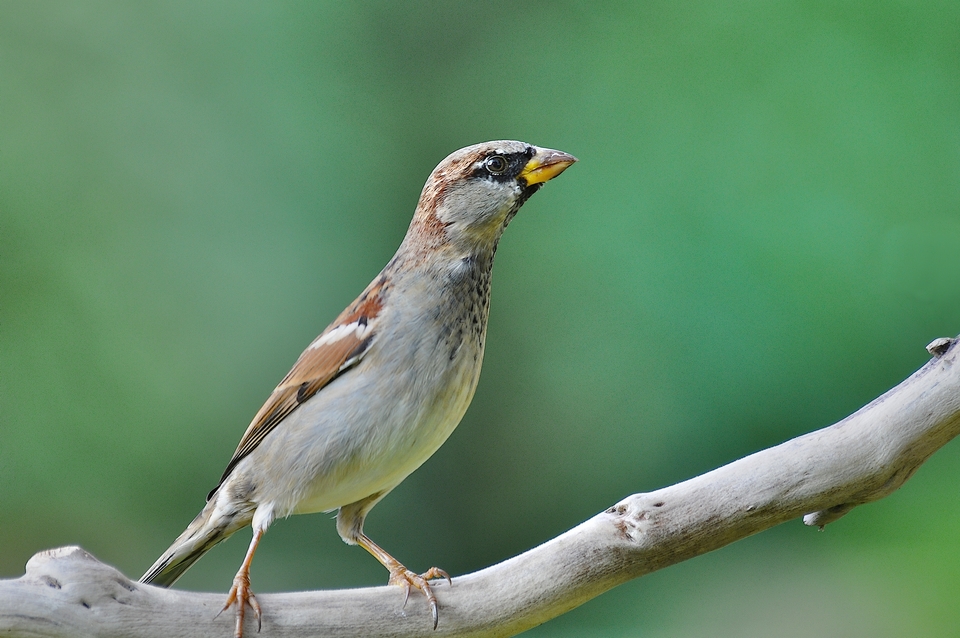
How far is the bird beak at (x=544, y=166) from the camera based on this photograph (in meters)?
1.65

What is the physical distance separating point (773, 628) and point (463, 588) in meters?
1.45

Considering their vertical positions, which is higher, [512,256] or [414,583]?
[512,256]

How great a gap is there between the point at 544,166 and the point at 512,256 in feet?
4.04

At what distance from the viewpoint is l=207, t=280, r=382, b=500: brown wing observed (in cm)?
167

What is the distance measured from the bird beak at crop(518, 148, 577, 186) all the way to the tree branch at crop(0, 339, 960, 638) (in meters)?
0.63

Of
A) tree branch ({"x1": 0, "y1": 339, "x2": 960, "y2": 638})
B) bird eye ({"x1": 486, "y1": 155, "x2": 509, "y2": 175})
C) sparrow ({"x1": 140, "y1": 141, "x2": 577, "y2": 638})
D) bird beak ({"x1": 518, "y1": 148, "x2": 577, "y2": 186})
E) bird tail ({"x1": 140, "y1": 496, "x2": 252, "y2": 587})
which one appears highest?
bird eye ({"x1": 486, "y1": 155, "x2": 509, "y2": 175})

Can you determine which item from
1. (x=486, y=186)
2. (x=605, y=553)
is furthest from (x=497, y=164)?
(x=605, y=553)

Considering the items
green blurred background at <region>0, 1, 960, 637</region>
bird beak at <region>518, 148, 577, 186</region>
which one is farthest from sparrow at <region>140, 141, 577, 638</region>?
green blurred background at <region>0, 1, 960, 637</region>

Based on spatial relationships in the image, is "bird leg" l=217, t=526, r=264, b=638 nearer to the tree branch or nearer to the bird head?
the tree branch

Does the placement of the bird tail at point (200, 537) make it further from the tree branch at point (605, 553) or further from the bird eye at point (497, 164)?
the bird eye at point (497, 164)

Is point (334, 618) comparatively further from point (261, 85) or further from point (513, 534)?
point (261, 85)

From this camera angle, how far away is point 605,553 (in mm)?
1451

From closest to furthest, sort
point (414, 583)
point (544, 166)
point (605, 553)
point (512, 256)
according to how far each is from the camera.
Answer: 1. point (605, 553)
2. point (414, 583)
3. point (544, 166)
4. point (512, 256)

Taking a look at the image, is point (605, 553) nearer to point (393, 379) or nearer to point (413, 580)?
point (413, 580)
